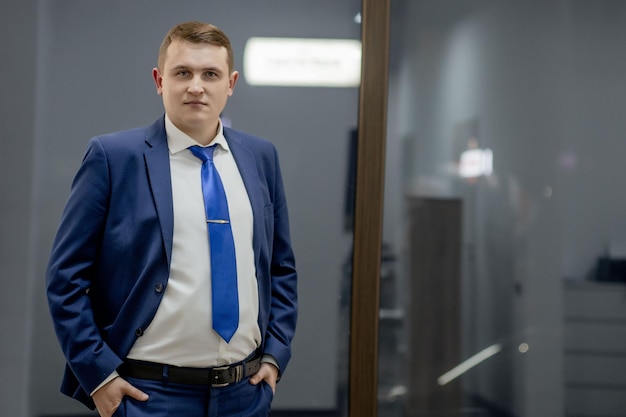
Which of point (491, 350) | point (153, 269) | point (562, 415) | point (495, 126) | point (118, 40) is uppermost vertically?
point (118, 40)

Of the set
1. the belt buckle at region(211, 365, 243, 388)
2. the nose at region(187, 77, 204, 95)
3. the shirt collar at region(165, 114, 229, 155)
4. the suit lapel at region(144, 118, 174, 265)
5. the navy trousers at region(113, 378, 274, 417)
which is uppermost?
the nose at region(187, 77, 204, 95)

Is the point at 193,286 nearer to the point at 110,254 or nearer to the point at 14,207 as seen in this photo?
the point at 110,254

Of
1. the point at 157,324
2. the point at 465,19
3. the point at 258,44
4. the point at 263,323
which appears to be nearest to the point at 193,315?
the point at 157,324

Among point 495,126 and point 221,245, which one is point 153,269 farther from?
point 495,126

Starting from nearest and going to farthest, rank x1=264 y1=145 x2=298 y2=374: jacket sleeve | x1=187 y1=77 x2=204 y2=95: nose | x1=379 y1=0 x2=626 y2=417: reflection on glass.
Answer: x1=187 y1=77 x2=204 y2=95: nose < x1=264 y1=145 x2=298 y2=374: jacket sleeve < x1=379 y1=0 x2=626 y2=417: reflection on glass

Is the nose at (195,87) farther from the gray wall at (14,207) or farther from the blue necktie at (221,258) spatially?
the gray wall at (14,207)

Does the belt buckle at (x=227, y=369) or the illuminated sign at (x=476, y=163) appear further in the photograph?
the illuminated sign at (x=476, y=163)

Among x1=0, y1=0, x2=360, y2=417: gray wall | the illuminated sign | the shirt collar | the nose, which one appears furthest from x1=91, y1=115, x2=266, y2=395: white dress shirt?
the illuminated sign

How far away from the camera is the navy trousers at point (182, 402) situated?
165 cm

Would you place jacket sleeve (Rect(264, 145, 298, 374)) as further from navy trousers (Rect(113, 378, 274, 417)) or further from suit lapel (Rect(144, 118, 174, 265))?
suit lapel (Rect(144, 118, 174, 265))

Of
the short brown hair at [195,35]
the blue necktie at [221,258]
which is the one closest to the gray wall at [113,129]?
the short brown hair at [195,35]

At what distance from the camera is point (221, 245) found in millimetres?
1699

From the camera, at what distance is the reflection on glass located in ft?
9.99

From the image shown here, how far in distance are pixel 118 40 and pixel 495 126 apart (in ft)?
5.18
